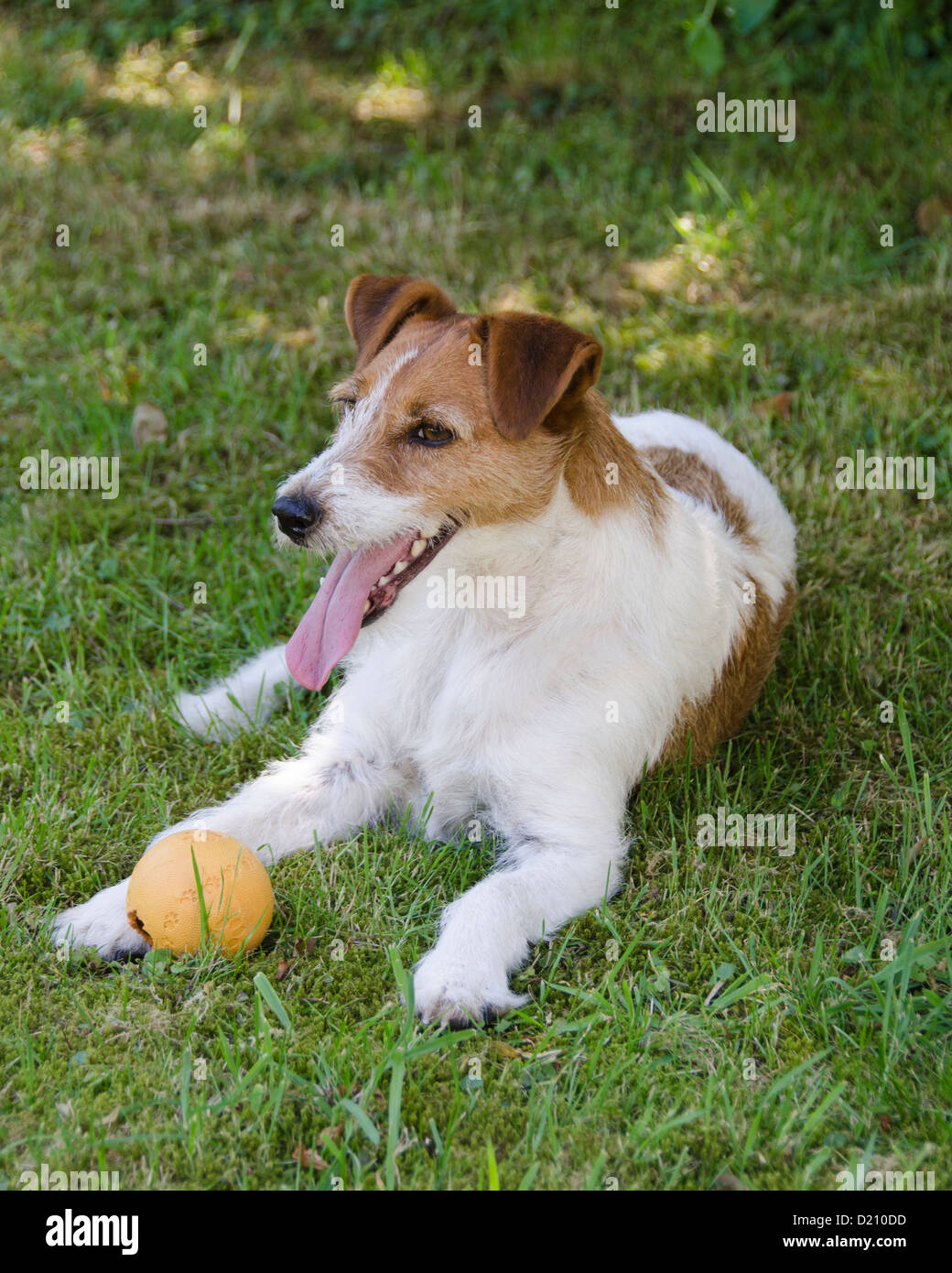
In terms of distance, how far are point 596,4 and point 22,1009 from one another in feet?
23.5

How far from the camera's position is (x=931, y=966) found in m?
3.08

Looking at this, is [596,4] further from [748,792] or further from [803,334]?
[748,792]

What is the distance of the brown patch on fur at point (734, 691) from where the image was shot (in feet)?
12.4

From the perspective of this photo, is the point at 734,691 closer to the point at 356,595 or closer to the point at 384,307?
the point at 356,595

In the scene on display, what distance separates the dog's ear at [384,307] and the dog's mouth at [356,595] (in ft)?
2.27

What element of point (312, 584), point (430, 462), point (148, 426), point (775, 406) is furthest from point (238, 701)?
point (775, 406)

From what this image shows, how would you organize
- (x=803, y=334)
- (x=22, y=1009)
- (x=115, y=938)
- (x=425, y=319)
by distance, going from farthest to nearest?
(x=803, y=334), (x=425, y=319), (x=115, y=938), (x=22, y=1009)

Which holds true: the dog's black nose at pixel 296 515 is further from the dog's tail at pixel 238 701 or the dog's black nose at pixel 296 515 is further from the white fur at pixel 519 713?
the dog's tail at pixel 238 701

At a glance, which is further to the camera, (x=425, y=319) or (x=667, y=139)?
(x=667, y=139)

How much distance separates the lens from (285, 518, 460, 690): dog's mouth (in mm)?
3393

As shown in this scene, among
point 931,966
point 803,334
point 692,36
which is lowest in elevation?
point 931,966

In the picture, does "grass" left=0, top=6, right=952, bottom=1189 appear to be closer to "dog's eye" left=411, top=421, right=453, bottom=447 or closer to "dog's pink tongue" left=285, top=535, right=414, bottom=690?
"dog's pink tongue" left=285, top=535, right=414, bottom=690

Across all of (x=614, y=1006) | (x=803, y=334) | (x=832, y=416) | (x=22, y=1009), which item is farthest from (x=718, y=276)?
(x=22, y=1009)

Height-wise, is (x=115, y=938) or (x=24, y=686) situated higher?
(x=24, y=686)
